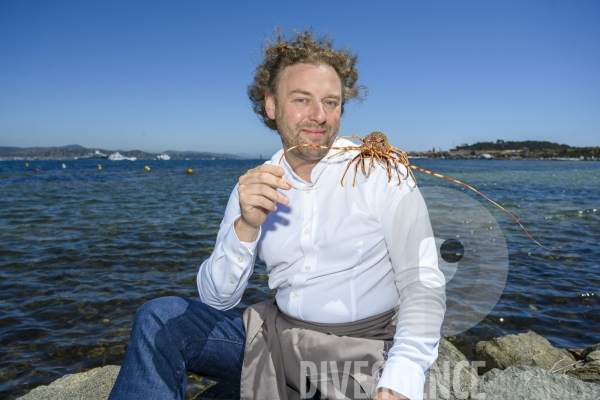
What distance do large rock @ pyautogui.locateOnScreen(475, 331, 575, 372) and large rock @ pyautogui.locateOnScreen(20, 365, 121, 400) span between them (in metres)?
3.57

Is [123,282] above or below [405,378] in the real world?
below

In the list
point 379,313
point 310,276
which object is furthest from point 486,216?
point 310,276

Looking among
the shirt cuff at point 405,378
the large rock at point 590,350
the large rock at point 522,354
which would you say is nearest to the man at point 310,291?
the shirt cuff at point 405,378

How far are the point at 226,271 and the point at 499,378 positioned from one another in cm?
229

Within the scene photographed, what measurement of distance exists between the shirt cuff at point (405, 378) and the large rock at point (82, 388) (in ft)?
8.17

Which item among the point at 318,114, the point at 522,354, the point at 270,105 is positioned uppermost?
the point at 270,105

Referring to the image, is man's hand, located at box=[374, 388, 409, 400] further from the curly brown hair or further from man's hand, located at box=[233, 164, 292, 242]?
the curly brown hair

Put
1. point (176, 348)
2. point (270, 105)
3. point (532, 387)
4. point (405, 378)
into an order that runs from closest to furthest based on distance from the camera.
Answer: point (405, 378)
point (176, 348)
point (532, 387)
point (270, 105)

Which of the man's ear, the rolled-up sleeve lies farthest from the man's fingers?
the man's ear

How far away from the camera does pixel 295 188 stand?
2336 mm

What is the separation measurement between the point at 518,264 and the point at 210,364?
22.7 feet

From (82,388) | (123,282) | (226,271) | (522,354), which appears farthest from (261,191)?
(123,282)

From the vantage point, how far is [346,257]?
6.79ft

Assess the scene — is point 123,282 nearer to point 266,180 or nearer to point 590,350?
point 266,180
